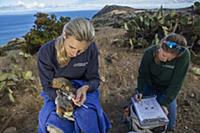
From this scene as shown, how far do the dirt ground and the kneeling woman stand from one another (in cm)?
79

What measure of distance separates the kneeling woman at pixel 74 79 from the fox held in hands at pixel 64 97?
4cm

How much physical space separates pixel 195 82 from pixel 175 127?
0.92 meters

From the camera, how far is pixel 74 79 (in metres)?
3.25

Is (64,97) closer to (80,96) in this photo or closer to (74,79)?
(80,96)

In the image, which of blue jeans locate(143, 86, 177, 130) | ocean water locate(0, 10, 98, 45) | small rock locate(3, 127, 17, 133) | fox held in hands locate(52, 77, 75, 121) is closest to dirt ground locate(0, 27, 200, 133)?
small rock locate(3, 127, 17, 133)

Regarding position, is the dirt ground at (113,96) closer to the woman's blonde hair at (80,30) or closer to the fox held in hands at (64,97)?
the fox held in hands at (64,97)

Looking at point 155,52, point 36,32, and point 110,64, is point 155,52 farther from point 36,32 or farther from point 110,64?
point 36,32

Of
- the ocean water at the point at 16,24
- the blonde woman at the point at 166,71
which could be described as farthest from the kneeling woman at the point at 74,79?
the ocean water at the point at 16,24

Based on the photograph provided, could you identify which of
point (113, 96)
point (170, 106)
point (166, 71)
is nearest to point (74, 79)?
point (166, 71)

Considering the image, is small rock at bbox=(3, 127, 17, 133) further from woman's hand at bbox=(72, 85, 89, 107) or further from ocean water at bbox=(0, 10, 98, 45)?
ocean water at bbox=(0, 10, 98, 45)

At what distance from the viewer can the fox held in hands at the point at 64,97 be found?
9.78ft

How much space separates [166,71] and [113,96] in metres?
0.96

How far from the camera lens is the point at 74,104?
3.03 metres

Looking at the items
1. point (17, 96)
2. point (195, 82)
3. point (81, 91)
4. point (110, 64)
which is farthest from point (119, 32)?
point (81, 91)
